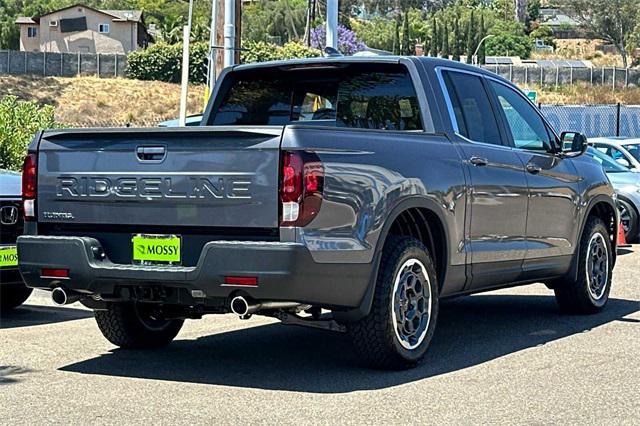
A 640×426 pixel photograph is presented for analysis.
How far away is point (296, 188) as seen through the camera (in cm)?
676

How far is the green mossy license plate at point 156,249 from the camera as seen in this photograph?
7.09m

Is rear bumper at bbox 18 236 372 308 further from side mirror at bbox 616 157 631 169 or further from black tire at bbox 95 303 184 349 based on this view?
side mirror at bbox 616 157 631 169

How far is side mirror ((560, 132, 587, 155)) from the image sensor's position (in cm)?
972

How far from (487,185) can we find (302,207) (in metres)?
2.14

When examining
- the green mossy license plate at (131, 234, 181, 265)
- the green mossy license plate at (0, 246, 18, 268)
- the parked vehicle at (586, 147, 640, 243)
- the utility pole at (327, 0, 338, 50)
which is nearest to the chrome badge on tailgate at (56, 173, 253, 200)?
the green mossy license plate at (131, 234, 181, 265)

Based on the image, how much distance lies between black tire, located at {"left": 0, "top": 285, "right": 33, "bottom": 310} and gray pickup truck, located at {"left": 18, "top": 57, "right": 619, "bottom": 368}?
2.43 metres

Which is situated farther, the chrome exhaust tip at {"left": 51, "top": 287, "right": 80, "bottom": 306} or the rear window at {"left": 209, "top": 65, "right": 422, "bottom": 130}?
the rear window at {"left": 209, "top": 65, "right": 422, "bottom": 130}

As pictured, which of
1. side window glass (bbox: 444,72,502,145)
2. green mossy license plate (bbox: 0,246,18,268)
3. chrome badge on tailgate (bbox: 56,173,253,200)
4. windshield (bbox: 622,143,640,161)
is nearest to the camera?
chrome badge on tailgate (bbox: 56,173,253,200)

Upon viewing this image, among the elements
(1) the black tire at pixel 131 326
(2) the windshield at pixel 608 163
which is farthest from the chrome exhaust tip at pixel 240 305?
(2) the windshield at pixel 608 163

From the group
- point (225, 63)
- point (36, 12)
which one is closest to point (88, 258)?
point (225, 63)

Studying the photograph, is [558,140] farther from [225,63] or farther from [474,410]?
[225,63]

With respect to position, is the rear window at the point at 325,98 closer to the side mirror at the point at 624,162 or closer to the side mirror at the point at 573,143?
the side mirror at the point at 573,143

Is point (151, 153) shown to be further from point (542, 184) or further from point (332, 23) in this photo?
point (332, 23)

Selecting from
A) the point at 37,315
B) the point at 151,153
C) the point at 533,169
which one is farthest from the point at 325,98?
the point at 37,315
